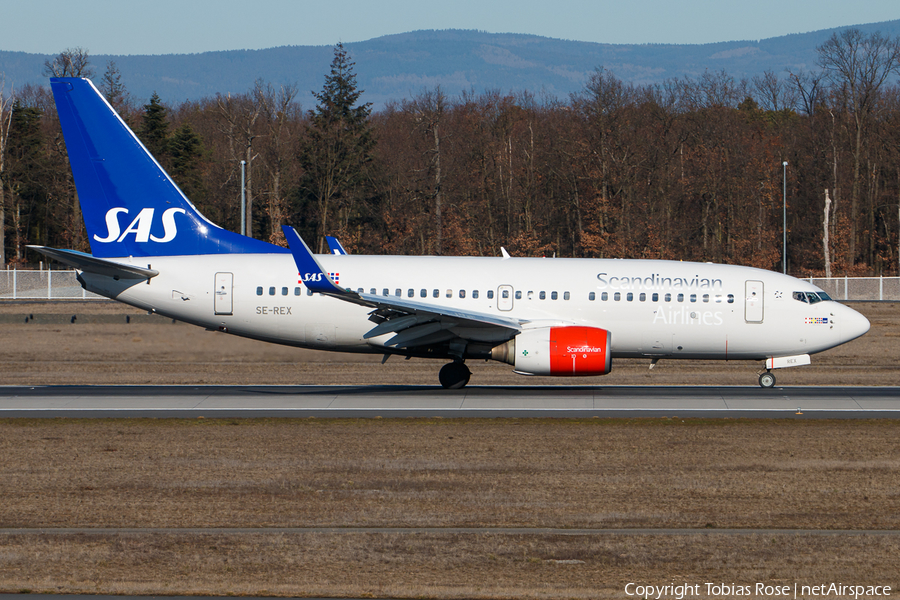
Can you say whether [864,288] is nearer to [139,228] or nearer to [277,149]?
[277,149]

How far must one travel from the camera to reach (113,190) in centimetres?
2630

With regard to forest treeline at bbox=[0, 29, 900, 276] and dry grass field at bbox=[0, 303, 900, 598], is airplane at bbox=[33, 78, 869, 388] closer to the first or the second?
dry grass field at bbox=[0, 303, 900, 598]

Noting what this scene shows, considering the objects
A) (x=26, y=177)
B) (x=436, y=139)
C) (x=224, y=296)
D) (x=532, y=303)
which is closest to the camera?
(x=532, y=303)

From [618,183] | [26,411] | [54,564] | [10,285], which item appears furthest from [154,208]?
[618,183]

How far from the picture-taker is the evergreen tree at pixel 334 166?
72.5 meters

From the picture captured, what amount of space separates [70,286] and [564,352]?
4467 centimetres

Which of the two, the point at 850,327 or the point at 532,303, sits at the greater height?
the point at 532,303

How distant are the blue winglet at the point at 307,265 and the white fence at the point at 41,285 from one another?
39520 millimetres

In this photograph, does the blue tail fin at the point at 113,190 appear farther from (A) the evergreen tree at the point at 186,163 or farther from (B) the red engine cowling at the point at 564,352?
(A) the evergreen tree at the point at 186,163

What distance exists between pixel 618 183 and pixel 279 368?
43.9 meters

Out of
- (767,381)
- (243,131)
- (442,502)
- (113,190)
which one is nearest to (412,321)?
(113,190)

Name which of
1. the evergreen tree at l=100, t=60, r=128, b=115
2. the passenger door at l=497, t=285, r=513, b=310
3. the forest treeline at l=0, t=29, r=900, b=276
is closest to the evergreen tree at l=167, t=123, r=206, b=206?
the forest treeline at l=0, t=29, r=900, b=276

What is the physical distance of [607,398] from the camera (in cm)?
2380

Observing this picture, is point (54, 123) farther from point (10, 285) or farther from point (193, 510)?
point (193, 510)
